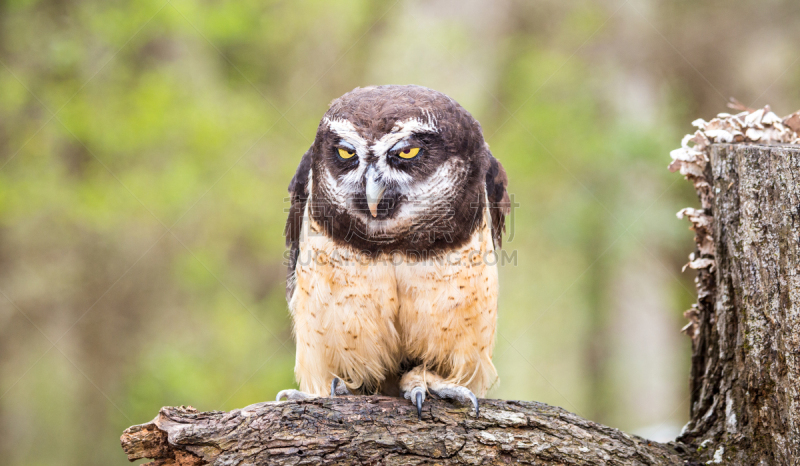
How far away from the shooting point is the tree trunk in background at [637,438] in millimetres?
2271

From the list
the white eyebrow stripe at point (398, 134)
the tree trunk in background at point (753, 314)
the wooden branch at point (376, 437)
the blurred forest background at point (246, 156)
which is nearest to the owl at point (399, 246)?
the white eyebrow stripe at point (398, 134)

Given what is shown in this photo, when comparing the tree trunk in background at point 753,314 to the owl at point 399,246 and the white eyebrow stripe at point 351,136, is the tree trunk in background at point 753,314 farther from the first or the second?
the white eyebrow stripe at point 351,136

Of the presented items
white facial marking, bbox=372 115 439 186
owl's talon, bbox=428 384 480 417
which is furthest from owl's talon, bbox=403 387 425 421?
white facial marking, bbox=372 115 439 186

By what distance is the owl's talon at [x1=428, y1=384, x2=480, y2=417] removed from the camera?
2.72 meters

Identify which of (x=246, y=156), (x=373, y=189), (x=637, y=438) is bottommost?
(x=637, y=438)

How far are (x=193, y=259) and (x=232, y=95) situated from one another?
210cm

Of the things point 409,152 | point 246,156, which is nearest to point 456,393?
point 409,152

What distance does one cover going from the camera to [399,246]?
9.43 ft

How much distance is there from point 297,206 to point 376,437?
1602 millimetres

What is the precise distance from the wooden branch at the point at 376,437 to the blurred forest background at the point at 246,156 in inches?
146

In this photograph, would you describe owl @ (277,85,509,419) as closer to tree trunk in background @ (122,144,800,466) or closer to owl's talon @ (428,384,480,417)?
owl's talon @ (428,384,480,417)

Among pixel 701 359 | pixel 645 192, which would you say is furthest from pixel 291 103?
pixel 701 359

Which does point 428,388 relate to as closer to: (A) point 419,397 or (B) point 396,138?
(A) point 419,397

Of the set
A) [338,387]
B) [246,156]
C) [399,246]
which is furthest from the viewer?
[246,156]
